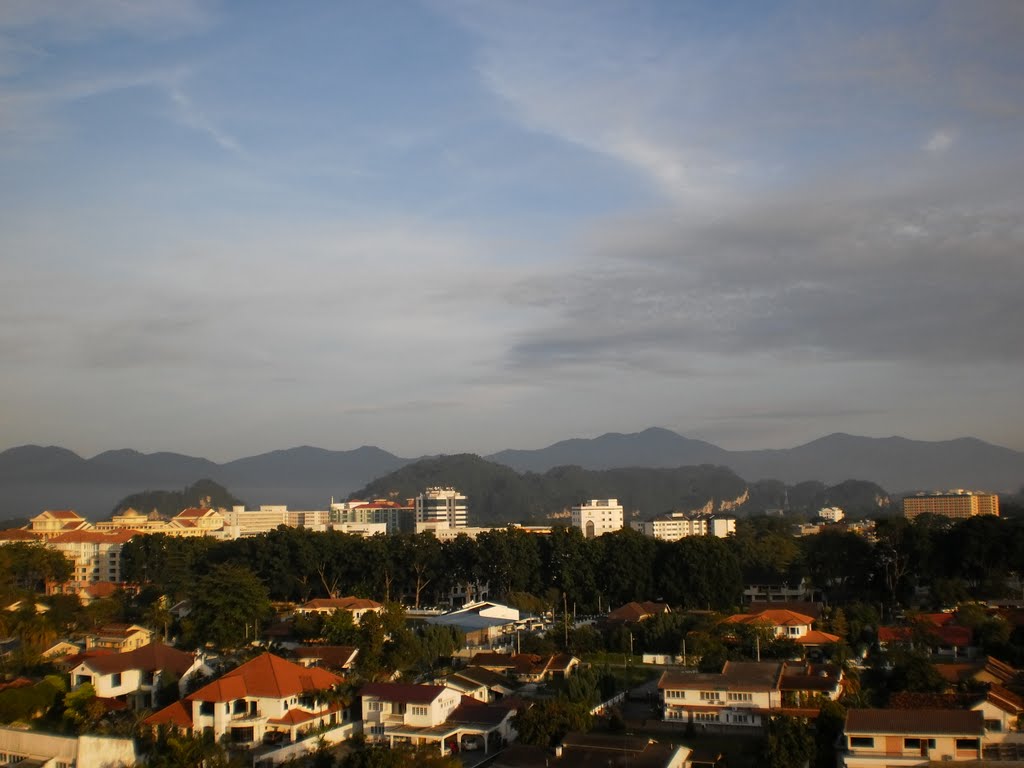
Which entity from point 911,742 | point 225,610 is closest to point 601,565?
point 225,610

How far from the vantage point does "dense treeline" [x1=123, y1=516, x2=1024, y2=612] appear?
31.3m

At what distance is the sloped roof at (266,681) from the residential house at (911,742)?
9.23 metres

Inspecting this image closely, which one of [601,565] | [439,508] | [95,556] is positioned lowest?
[95,556]

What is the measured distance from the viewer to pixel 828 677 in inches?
728

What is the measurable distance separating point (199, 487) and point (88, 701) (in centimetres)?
13403

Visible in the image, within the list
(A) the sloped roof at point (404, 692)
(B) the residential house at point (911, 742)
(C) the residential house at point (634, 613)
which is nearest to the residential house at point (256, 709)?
(A) the sloped roof at point (404, 692)

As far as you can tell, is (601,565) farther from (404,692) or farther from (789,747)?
(789,747)

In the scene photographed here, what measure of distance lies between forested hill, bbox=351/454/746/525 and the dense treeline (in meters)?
96.3

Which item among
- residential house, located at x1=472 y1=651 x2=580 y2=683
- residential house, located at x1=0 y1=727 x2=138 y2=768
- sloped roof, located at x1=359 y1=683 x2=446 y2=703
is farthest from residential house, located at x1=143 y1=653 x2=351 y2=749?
residential house, located at x1=472 y1=651 x2=580 y2=683

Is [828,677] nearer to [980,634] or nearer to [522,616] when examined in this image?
[980,634]

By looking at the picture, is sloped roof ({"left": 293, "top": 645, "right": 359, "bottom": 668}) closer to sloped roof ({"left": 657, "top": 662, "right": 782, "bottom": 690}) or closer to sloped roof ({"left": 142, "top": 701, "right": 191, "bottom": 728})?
sloped roof ({"left": 142, "top": 701, "right": 191, "bottom": 728})

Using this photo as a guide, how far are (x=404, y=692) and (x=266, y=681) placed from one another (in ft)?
8.15

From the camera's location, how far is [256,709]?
17.2 meters

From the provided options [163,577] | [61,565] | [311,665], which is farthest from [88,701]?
[61,565]
